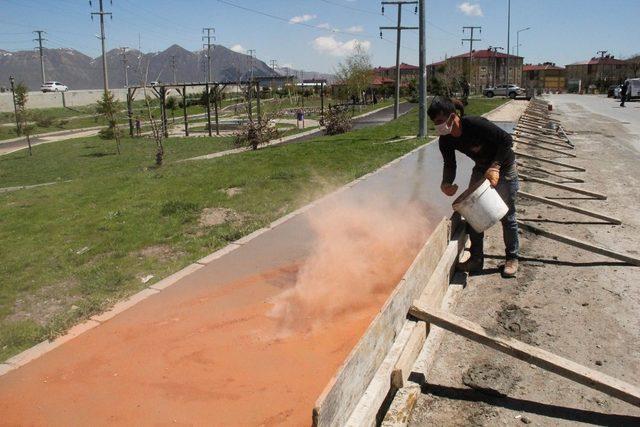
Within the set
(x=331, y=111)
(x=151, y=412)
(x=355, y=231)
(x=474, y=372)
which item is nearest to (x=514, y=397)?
(x=474, y=372)

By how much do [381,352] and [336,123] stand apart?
2023 centimetres

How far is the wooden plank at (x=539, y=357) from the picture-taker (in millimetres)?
3155

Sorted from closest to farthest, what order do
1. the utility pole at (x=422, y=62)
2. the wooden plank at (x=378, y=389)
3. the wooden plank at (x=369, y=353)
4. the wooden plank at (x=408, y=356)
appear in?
the wooden plank at (x=369, y=353) → the wooden plank at (x=378, y=389) → the wooden plank at (x=408, y=356) → the utility pole at (x=422, y=62)

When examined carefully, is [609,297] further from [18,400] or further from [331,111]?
Answer: [331,111]

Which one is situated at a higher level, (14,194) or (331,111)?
(331,111)

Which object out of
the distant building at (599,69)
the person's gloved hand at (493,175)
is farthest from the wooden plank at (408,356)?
the distant building at (599,69)

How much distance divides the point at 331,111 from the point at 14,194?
14.5 m

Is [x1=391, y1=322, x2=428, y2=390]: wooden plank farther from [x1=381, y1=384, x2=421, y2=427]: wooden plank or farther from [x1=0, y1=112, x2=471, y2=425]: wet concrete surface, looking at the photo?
[x1=0, y1=112, x2=471, y2=425]: wet concrete surface

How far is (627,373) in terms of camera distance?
364cm

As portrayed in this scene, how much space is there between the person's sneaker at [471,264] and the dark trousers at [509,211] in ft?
0.14

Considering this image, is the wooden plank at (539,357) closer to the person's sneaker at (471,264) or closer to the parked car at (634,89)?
the person's sneaker at (471,264)

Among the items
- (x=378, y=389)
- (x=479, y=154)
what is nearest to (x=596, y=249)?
(x=479, y=154)

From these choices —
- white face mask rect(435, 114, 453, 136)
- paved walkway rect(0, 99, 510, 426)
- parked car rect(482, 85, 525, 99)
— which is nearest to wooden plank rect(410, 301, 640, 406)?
paved walkway rect(0, 99, 510, 426)

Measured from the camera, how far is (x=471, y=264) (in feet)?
18.0
